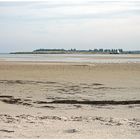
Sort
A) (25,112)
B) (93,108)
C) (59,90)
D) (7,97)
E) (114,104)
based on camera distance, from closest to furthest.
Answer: (25,112)
(93,108)
(114,104)
(7,97)
(59,90)

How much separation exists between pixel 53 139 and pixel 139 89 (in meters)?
9.04

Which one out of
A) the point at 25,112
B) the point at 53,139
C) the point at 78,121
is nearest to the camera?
the point at 53,139

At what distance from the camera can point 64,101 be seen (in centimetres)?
1254

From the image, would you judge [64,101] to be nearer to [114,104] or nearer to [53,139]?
[114,104]

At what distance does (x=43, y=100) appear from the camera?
41.8 ft

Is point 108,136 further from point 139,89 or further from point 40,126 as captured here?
point 139,89

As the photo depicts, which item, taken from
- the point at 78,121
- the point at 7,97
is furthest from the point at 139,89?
the point at 78,121

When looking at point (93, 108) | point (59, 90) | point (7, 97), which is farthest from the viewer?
point (59, 90)

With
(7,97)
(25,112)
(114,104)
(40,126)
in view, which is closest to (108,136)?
(40,126)

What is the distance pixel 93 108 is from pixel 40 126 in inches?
134

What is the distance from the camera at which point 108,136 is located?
7.23 meters

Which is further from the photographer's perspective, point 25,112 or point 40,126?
point 25,112

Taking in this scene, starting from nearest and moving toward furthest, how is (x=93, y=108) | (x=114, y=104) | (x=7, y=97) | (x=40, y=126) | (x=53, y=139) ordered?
(x=53, y=139), (x=40, y=126), (x=93, y=108), (x=114, y=104), (x=7, y=97)

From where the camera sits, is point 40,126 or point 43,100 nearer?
point 40,126
